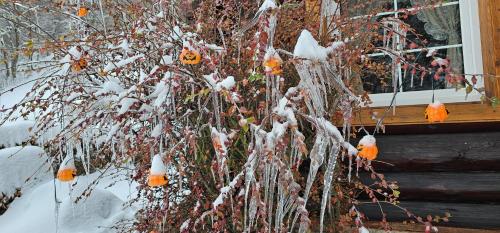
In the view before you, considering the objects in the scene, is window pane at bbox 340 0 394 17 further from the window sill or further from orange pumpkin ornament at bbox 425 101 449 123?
orange pumpkin ornament at bbox 425 101 449 123

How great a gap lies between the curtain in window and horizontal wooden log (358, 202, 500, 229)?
901mm

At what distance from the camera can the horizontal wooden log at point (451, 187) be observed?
112 inches

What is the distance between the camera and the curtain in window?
314 centimetres

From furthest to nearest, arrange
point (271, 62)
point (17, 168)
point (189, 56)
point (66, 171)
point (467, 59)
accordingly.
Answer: point (17, 168) < point (467, 59) < point (66, 171) < point (189, 56) < point (271, 62)

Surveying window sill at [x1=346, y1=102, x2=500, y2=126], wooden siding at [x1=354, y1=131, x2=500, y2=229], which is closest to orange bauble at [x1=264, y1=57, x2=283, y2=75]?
window sill at [x1=346, y1=102, x2=500, y2=126]

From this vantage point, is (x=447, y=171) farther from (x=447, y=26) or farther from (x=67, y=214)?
(x=67, y=214)

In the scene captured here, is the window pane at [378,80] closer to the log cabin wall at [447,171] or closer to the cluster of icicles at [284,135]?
the log cabin wall at [447,171]

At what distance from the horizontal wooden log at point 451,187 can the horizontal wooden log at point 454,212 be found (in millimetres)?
42

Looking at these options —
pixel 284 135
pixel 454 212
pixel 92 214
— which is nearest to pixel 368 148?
pixel 284 135

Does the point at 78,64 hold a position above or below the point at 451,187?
above

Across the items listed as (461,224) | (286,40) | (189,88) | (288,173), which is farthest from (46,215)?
(461,224)

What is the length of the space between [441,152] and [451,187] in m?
0.23

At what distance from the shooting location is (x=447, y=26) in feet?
10.4

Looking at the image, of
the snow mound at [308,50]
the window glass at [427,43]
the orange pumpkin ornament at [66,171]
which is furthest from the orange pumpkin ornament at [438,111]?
the orange pumpkin ornament at [66,171]
